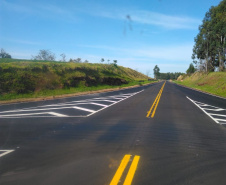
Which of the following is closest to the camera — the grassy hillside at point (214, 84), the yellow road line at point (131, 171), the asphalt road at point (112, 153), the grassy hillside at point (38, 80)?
the yellow road line at point (131, 171)

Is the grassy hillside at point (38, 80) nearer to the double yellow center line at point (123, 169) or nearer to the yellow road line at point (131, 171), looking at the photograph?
the double yellow center line at point (123, 169)

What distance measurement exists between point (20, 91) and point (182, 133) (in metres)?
18.8

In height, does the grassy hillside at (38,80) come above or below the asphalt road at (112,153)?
above

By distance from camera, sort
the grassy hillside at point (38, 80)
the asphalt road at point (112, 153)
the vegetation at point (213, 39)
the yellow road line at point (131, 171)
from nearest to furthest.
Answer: the yellow road line at point (131, 171), the asphalt road at point (112, 153), the grassy hillside at point (38, 80), the vegetation at point (213, 39)

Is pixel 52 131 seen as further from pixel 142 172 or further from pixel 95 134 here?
pixel 142 172

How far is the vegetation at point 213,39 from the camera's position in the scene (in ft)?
140

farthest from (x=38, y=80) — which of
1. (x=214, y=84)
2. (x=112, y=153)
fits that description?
(x=214, y=84)

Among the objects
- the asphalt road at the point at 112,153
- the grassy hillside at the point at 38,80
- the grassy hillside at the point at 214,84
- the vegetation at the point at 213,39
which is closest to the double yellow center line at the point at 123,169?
the asphalt road at the point at 112,153

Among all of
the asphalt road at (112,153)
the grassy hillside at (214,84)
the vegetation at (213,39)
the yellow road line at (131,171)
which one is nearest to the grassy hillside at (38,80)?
the asphalt road at (112,153)

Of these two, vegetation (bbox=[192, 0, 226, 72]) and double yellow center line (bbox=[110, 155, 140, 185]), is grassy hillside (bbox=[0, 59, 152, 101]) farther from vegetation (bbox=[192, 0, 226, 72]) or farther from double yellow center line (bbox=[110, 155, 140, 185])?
vegetation (bbox=[192, 0, 226, 72])

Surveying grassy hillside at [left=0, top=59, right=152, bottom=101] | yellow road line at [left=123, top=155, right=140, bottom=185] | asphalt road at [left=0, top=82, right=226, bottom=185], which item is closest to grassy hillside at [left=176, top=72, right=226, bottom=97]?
grassy hillside at [left=0, top=59, right=152, bottom=101]

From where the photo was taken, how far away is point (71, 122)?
30.3 ft

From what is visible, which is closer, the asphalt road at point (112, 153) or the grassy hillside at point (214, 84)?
the asphalt road at point (112, 153)

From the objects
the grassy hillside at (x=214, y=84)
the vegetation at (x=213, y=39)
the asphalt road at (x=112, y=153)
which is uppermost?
the vegetation at (x=213, y=39)
